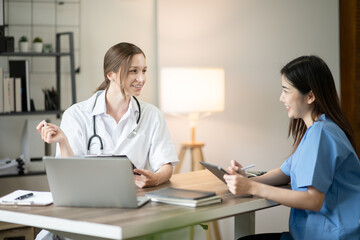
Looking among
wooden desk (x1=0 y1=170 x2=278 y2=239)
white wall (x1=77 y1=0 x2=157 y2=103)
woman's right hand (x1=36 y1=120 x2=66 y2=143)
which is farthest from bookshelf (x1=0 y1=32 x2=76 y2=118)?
wooden desk (x1=0 y1=170 x2=278 y2=239)

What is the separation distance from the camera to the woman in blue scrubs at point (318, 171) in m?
1.83

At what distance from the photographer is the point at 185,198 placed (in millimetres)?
1751

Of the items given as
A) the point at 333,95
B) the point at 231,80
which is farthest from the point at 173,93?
the point at 333,95

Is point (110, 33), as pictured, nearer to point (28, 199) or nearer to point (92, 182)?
point (28, 199)

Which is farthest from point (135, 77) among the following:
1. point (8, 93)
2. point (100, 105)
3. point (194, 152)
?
point (194, 152)

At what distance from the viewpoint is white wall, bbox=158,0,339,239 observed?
147 inches

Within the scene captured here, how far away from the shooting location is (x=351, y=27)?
4250mm

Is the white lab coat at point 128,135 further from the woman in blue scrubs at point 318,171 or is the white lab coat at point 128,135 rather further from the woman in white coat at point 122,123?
the woman in blue scrubs at point 318,171

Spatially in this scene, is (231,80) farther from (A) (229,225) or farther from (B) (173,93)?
(A) (229,225)

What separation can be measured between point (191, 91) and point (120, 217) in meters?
1.85

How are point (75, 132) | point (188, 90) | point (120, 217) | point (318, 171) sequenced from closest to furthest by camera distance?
point (120, 217) < point (318, 171) < point (75, 132) < point (188, 90)

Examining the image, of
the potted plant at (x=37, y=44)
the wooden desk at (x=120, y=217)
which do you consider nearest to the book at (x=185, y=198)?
the wooden desk at (x=120, y=217)

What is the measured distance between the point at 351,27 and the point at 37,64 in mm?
2529

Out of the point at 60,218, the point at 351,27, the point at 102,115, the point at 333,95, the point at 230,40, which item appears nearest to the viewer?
the point at 60,218
